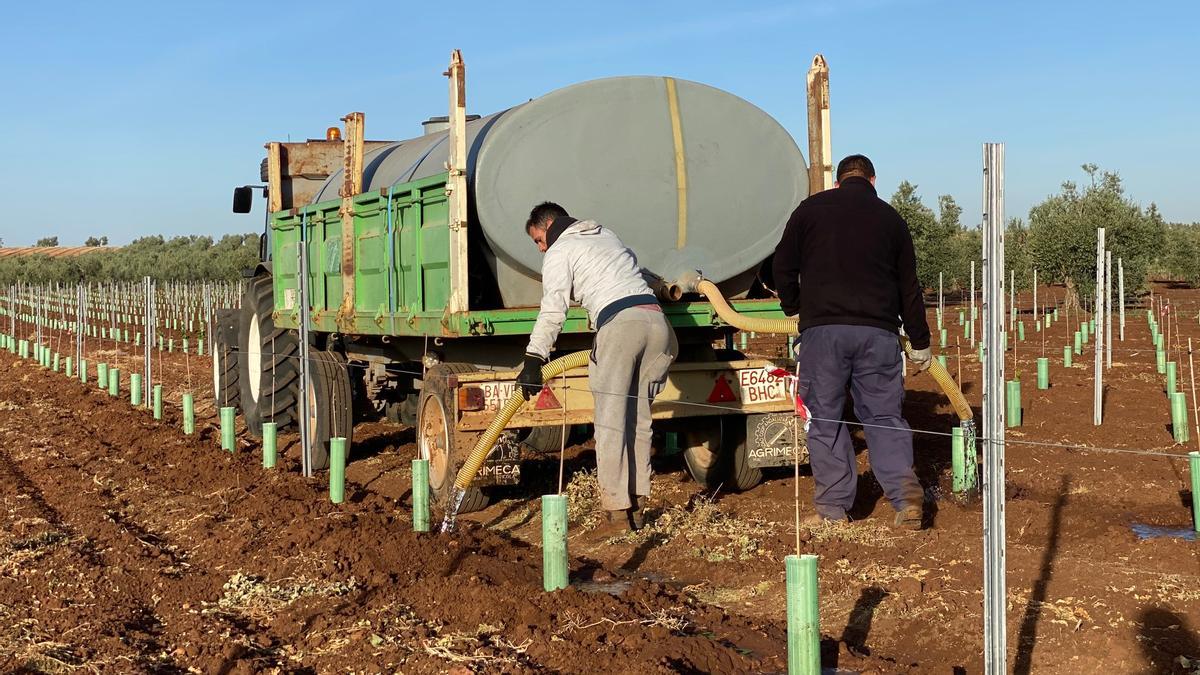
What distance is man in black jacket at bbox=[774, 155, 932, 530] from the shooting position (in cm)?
605

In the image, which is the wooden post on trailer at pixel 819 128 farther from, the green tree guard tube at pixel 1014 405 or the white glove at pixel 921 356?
the green tree guard tube at pixel 1014 405

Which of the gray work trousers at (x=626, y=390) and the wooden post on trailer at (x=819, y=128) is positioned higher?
the wooden post on trailer at (x=819, y=128)

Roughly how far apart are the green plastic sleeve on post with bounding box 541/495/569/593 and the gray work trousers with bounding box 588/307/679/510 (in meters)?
1.22

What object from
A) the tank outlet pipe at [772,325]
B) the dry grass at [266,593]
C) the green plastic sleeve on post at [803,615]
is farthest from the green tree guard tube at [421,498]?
the green plastic sleeve on post at [803,615]

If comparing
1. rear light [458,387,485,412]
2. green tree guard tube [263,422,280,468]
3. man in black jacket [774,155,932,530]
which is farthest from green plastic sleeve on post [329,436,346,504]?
man in black jacket [774,155,932,530]

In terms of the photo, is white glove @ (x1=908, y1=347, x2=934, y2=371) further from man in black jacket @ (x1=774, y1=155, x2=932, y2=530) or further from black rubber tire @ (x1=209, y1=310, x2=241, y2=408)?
black rubber tire @ (x1=209, y1=310, x2=241, y2=408)

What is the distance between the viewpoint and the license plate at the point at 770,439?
7371mm

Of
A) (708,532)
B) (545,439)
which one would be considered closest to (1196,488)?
(708,532)

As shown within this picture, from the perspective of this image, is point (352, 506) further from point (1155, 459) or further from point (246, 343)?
point (1155, 459)

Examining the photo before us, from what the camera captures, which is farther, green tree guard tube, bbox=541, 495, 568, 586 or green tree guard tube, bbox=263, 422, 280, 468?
green tree guard tube, bbox=263, 422, 280, 468

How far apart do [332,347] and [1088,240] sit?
95.3 feet

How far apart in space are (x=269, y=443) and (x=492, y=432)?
10.1 feet

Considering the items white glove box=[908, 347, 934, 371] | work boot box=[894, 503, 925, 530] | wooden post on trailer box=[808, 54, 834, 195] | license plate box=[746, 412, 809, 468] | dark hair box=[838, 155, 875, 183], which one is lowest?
work boot box=[894, 503, 925, 530]

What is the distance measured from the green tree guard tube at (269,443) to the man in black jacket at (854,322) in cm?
429
